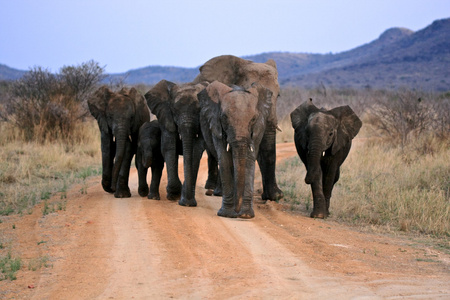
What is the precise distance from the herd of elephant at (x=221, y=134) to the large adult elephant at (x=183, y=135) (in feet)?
0.05

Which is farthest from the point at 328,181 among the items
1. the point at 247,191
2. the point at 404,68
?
the point at 404,68

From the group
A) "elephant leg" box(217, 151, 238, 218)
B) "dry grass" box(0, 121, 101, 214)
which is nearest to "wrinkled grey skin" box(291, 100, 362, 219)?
"elephant leg" box(217, 151, 238, 218)

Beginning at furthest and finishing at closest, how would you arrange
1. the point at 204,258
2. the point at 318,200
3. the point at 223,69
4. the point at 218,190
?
the point at 223,69, the point at 218,190, the point at 318,200, the point at 204,258

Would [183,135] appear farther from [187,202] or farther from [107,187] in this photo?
[107,187]

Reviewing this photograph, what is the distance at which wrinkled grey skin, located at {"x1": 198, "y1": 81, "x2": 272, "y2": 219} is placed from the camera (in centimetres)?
923

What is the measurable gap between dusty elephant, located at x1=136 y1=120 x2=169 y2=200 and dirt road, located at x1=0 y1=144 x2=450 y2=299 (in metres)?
0.95

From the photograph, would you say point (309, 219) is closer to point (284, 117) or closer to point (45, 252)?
point (45, 252)

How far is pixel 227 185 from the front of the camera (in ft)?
31.3

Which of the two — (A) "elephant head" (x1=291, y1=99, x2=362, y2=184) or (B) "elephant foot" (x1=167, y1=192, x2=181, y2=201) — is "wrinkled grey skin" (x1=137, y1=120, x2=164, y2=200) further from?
(A) "elephant head" (x1=291, y1=99, x2=362, y2=184)

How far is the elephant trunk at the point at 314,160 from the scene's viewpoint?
32.7 ft

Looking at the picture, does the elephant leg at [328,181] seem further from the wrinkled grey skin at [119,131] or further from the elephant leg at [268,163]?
the wrinkled grey skin at [119,131]

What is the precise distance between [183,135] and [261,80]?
2.09 m

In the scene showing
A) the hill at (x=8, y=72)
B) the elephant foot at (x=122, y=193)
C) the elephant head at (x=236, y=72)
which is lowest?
the elephant foot at (x=122, y=193)

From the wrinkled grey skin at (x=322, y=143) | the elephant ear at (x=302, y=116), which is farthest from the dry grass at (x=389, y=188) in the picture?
the elephant ear at (x=302, y=116)
